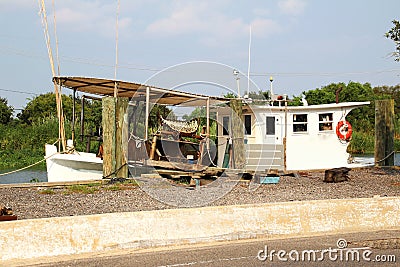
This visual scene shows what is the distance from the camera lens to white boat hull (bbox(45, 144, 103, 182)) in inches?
644

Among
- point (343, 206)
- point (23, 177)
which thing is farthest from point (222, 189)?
point (23, 177)

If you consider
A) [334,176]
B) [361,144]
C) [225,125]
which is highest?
[225,125]

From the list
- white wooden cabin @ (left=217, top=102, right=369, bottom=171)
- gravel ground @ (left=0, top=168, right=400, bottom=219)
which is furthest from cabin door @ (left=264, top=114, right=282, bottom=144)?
gravel ground @ (left=0, top=168, right=400, bottom=219)

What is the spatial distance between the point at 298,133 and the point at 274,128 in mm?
911

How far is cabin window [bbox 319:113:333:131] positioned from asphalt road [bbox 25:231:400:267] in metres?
11.4

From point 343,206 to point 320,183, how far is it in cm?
670

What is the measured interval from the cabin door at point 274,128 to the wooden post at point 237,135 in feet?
6.02

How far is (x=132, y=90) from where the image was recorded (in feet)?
54.2

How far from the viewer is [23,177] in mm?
23312

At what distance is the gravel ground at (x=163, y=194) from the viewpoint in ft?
35.9

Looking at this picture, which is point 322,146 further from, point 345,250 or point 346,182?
A: point 345,250

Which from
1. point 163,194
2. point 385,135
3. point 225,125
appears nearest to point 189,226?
point 163,194

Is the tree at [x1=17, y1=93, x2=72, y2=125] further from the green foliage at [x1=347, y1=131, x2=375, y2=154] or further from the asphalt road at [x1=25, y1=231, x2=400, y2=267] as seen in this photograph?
the asphalt road at [x1=25, y1=231, x2=400, y2=267]

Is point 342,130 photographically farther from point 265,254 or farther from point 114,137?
point 265,254
